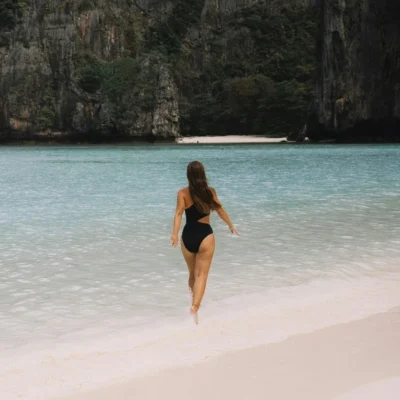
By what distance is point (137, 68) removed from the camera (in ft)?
255

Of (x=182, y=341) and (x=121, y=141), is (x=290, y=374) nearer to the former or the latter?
(x=182, y=341)

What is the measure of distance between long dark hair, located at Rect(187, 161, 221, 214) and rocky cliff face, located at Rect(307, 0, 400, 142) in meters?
50.4

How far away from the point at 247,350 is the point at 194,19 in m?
90.1

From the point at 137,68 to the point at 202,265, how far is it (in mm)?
75097

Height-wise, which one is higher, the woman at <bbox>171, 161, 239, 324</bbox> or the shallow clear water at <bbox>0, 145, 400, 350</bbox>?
the woman at <bbox>171, 161, 239, 324</bbox>

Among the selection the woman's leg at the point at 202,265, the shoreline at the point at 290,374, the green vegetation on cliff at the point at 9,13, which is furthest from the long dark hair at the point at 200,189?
the green vegetation on cliff at the point at 9,13

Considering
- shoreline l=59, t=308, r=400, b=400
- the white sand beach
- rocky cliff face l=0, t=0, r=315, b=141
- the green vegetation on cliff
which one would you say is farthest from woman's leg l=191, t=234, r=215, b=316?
the green vegetation on cliff

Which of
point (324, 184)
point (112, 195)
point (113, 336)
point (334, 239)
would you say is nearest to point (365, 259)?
point (334, 239)

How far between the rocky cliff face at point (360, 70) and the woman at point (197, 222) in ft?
165

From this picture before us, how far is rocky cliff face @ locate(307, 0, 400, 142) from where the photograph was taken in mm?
52562

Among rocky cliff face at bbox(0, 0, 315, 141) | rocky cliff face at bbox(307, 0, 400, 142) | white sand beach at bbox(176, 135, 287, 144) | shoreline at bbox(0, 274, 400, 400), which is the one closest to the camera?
shoreline at bbox(0, 274, 400, 400)

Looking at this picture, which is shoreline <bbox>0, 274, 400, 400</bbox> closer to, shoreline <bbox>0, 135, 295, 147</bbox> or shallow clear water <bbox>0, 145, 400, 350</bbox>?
shallow clear water <bbox>0, 145, 400, 350</bbox>

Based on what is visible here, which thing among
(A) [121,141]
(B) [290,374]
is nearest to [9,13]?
(A) [121,141]

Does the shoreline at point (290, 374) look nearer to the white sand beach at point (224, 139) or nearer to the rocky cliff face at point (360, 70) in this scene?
the rocky cliff face at point (360, 70)
